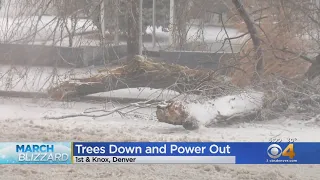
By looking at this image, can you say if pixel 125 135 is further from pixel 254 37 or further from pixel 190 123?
pixel 254 37

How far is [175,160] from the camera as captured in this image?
3619mm

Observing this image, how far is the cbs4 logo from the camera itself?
3.67 m

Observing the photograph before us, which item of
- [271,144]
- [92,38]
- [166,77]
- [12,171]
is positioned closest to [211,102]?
[166,77]

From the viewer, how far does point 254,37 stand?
5.09 metres

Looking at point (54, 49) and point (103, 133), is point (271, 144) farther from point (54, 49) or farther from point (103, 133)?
point (54, 49)

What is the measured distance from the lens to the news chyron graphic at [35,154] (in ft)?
12.0

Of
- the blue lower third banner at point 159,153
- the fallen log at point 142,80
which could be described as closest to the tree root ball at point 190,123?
the fallen log at point 142,80

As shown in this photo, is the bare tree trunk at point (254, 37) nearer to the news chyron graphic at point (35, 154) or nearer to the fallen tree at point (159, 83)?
the fallen tree at point (159, 83)

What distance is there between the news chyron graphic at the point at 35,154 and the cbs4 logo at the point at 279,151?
1.60 meters

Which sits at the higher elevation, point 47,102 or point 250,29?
point 250,29

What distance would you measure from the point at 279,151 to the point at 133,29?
6.04 ft

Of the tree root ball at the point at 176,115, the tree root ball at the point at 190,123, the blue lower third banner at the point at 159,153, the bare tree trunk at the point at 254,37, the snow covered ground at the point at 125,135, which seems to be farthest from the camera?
the bare tree trunk at the point at 254,37

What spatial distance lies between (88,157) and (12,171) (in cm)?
77

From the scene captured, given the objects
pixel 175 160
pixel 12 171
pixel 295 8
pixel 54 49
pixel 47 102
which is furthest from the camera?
pixel 295 8
